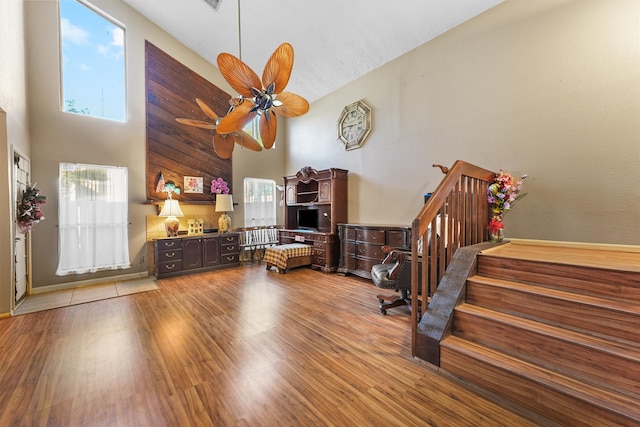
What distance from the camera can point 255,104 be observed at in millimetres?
2414

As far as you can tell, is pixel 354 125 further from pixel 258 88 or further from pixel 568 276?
pixel 568 276

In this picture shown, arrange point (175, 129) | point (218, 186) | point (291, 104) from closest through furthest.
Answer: point (291, 104) → point (175, 129) → point (218, 186)

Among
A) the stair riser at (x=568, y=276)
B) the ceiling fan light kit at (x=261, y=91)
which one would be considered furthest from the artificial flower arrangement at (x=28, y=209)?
the stair riser at (x=568, y=276)

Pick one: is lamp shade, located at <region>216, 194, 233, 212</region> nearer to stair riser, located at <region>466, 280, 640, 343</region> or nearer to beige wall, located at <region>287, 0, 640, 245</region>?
beige wall, located at <region>287, 0, 640, 245</region>

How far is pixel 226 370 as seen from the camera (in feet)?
6.39

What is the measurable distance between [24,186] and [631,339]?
6.68 meters

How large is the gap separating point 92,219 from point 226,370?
4.31 meters

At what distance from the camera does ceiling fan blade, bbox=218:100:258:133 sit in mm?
2355

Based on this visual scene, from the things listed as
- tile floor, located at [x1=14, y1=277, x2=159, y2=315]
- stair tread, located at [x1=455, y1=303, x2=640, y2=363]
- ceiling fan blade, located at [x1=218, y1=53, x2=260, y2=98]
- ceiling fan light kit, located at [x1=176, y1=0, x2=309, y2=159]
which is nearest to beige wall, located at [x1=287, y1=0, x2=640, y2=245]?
stair tread, located at [x1=455, y1=303, x2=640, y2=363]

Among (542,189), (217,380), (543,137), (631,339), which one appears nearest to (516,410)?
(631,339)

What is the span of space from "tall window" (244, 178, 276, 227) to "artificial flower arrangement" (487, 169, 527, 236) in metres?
5.14

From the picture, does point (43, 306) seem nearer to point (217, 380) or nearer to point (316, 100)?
point (217, 380)

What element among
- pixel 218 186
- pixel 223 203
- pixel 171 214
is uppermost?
pixel 218 186

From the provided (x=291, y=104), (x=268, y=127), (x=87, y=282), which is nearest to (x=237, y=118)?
(x=268, y=127)
